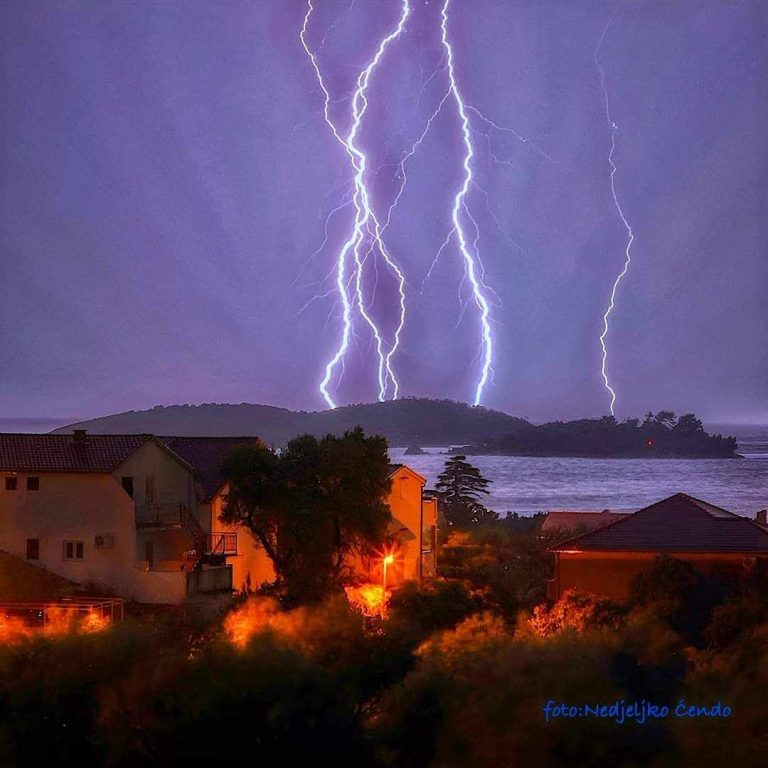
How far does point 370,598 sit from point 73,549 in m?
7.37

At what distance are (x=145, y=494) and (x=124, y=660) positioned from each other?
14.8 m

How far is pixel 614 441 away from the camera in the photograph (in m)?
57.8

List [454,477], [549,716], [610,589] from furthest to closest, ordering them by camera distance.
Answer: [454,477] < [610,589] < [549,716]

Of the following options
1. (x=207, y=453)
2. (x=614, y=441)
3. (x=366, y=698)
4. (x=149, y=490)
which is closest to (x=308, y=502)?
(x=149, y=490)

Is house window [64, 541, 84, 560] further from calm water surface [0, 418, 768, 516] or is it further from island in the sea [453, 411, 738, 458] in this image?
island in the sea [453, 411, 738, 458]

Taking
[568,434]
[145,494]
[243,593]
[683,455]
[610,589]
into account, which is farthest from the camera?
[568,434]

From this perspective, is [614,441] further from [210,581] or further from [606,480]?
[210,581]

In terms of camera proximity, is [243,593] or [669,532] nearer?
[669,532]

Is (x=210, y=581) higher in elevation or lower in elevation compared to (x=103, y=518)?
lower

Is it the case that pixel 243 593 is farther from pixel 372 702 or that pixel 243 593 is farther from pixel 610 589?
pixel 372 702

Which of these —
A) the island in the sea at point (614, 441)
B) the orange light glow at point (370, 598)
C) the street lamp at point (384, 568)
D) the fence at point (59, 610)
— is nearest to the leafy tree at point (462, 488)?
the island in the sea at point (614, 441)

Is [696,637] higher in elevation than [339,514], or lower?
lower

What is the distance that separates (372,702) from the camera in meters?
10.4

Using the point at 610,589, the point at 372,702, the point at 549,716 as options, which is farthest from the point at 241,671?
the point at 610,589
